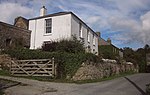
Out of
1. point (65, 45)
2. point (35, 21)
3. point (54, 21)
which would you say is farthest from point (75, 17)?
point (65, 45)

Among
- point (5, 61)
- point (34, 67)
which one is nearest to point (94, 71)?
point (34, 67)

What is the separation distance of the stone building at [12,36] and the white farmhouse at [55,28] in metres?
Answer: 1.14

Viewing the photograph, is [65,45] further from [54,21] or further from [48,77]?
[54,21]

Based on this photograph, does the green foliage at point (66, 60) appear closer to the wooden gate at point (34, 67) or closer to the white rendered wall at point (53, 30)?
the wooden gate at point (34, 67)

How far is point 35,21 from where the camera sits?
30.4 metres

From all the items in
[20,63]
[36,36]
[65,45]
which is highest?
[36,36]

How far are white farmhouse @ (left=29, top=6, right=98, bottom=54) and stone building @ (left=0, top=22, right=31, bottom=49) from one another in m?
1.14

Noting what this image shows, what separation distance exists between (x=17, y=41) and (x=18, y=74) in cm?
972

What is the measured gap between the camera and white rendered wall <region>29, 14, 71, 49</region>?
91.2 ft

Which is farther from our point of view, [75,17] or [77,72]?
[75,17]

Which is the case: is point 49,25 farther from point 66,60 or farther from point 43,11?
point 66,60

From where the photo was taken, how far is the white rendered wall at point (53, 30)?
27.8m

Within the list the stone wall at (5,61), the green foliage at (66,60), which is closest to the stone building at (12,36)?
the stone wall at (5,61)

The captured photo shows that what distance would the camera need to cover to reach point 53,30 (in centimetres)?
2883
